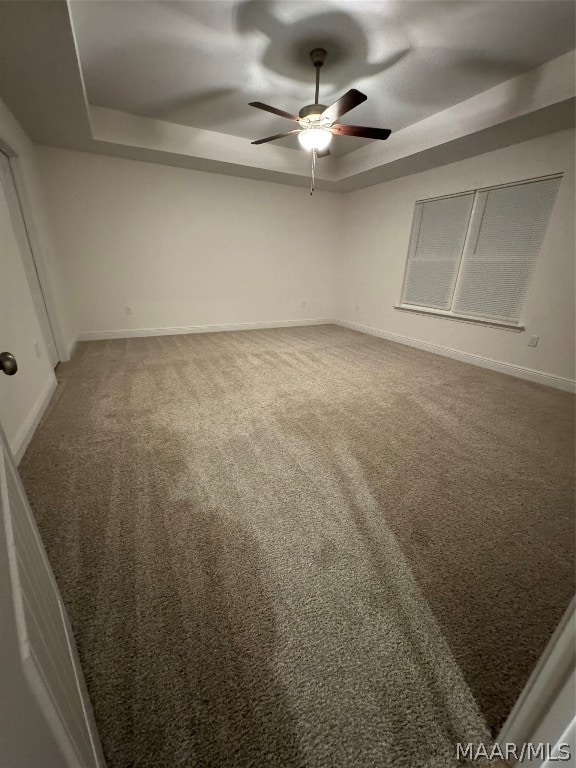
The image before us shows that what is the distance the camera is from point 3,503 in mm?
492

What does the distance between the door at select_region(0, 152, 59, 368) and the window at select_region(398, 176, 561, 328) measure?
4.62 m

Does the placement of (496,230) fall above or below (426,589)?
above

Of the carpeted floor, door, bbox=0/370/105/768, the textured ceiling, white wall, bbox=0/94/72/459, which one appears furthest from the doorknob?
the textured ceiling

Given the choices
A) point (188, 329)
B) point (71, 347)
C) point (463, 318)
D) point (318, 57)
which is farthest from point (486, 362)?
point (71, 347)

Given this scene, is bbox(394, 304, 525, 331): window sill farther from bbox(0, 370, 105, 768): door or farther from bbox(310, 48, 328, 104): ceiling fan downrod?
bbox(0, 370, 105, 768): door

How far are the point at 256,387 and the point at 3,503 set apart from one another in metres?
2.47

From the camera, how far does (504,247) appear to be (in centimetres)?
346

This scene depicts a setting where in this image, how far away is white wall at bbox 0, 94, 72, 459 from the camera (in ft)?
6.23

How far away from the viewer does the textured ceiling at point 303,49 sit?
2.04 meters

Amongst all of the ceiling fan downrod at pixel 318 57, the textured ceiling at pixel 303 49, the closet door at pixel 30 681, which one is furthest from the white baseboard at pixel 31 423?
the ceiling fan downrod at pixel 318 57

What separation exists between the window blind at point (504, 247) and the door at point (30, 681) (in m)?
4.38

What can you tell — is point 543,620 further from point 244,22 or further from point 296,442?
point 244,22

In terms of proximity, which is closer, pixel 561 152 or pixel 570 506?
pixel 570 506

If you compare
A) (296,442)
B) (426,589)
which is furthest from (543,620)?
(296,442)
